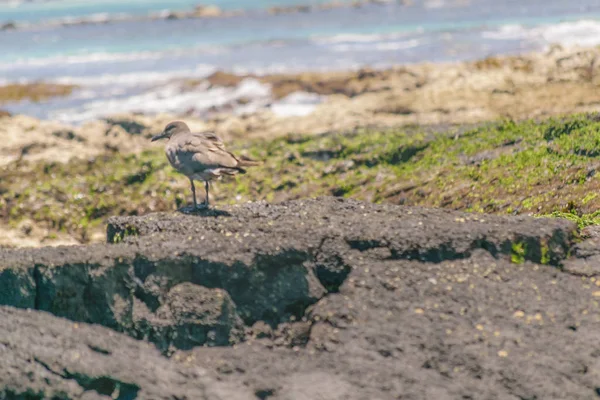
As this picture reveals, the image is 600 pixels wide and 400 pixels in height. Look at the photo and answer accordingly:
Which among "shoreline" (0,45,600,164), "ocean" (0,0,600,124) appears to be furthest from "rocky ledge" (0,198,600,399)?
"ocean" (0,0,600,124)

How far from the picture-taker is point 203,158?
8852 millimetres

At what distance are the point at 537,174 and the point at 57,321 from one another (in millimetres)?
7975

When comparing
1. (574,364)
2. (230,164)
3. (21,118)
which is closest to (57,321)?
(230,164)

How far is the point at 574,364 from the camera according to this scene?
19.6 feet

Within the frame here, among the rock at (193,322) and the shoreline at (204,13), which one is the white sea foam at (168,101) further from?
the shoreline at (204,13)

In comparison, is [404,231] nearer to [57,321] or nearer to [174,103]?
[57,321]

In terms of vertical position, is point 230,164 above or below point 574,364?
above

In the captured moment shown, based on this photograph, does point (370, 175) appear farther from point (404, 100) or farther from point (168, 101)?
point (168, 101)

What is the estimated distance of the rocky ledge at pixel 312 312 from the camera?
19.7 ft

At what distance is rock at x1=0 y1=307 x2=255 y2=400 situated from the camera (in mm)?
6031

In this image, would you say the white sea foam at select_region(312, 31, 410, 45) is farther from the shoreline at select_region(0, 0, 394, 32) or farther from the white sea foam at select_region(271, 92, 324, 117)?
the shoreline at select_region(0, 0, 394, 32)

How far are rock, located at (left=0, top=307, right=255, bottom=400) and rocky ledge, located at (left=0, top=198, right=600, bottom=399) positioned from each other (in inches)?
0.4

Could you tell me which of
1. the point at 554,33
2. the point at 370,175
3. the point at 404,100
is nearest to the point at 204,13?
the point at 554,33

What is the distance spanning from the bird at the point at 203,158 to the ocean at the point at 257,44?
19.7 meters
